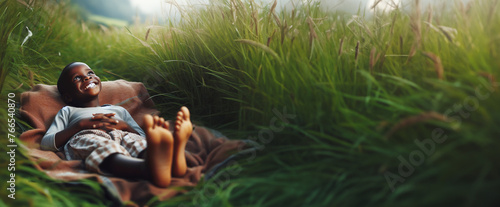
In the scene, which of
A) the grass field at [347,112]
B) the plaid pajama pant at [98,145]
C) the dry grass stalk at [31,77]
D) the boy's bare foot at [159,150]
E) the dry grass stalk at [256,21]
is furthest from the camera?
the dry grass stalk at [31,77]

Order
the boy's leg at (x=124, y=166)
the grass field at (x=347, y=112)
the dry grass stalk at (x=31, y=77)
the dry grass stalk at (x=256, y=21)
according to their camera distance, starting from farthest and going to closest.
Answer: the dry grass stalk at (x=31, y=77), the dry grass stalk at (x=256, y=21), the boy's leg at (x=124, y=166), the grass field at (x=347, y=112)

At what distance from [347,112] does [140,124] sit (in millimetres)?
1564

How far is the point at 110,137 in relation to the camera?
86.6 inches

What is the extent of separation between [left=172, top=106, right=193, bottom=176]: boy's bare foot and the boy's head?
0.90 metres

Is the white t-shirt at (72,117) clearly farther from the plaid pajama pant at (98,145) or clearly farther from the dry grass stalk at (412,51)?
the dry grass stalk at (412,51)

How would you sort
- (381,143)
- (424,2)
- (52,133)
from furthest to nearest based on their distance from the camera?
(52,133)
(424,2)
(381,143)

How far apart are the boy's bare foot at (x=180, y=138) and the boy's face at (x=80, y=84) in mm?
899

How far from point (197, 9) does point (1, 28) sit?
131 centimetres

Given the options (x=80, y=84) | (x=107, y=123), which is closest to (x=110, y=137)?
Answer: (x=107, y=123)

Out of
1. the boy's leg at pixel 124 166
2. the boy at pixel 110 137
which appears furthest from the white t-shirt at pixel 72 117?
the boy's leg at pixel 124 166

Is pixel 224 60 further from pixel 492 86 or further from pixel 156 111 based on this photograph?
pixel 492 86

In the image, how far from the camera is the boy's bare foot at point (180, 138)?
5.74ft

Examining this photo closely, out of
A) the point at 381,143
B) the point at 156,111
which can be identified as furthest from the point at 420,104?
the point at 156,111

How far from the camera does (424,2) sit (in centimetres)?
190
